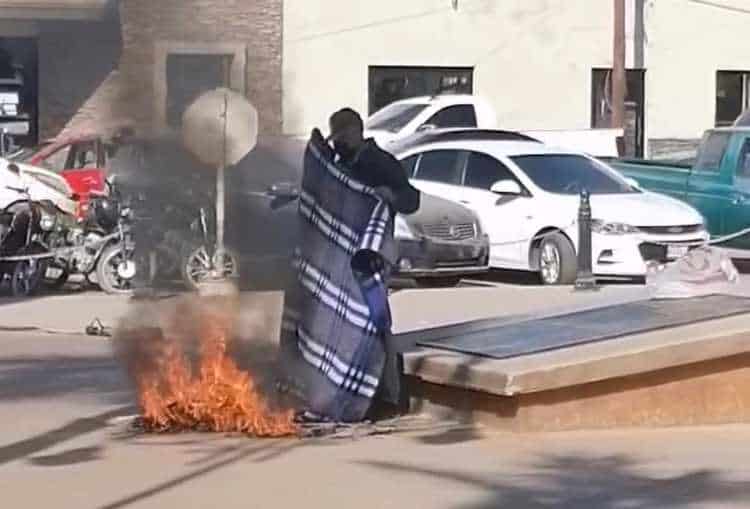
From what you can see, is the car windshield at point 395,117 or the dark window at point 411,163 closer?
the dark window at point 411,163

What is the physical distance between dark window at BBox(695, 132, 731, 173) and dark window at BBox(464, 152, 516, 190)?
2998 millimetres

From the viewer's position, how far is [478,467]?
9.50 m

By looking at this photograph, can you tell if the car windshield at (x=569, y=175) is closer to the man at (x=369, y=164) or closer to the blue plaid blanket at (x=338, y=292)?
the man at (x=369, y=164)

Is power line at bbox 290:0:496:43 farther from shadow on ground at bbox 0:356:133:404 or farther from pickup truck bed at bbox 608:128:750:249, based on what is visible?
shadow on ground at bbox 0:356:133:404

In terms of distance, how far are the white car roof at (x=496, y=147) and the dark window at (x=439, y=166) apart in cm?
7

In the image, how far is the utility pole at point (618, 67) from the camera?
3375cm

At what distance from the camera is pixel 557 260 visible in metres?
20.3

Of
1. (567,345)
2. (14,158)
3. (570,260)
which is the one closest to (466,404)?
(567,345)

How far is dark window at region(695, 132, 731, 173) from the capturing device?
22.6 metres

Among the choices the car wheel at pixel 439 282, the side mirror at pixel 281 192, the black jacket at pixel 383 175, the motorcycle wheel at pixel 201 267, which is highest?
the black jacket at pixel 383 175

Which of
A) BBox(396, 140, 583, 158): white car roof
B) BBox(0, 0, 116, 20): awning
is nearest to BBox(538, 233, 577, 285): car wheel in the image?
BBox(396, 140, 583, 158): white car roof

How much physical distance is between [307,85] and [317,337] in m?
22.2

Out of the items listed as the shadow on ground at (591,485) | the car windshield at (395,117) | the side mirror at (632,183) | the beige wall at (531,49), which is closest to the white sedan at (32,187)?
the side mirror at (632,183)

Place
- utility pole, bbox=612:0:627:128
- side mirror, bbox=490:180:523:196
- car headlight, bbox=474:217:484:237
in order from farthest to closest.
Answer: utility pole, bbox=612:0:627:128
side mirror, bbox=490:180:523:196
car headlight, bbox=474:217:484:237
